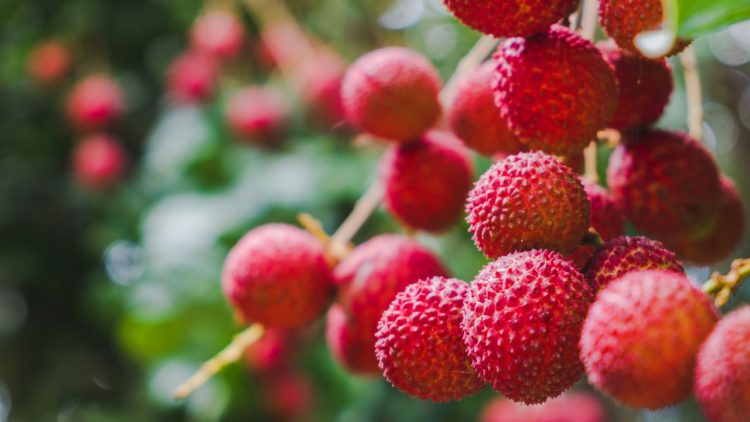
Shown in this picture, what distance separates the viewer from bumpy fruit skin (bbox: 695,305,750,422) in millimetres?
396

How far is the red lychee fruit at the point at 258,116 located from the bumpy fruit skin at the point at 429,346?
112 cm

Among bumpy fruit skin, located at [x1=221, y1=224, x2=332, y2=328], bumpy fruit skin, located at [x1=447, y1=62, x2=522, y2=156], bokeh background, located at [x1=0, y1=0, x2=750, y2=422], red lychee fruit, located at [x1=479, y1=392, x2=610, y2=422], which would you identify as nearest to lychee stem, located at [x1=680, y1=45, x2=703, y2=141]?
bumpy fruit skin, located at [x1=447, y1=62, x2=522, y2=156]

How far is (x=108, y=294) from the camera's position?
1694 mm

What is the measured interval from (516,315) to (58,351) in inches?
69.1

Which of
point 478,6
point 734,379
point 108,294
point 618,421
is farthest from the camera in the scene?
point 618,421

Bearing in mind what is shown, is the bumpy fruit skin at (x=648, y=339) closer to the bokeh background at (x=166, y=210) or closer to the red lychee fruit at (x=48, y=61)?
the bokeh background at (x=166, y=210)

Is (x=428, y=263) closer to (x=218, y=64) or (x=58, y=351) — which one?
(x=218, y=64)

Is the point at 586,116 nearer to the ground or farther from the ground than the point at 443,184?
farther from the ground

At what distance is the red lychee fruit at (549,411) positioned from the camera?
1526 millimetres

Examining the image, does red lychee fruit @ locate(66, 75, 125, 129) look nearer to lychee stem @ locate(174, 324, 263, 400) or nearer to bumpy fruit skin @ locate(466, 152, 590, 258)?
lychee stem @ locate(174, 324, 263, 400)

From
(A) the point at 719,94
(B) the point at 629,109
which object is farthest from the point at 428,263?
(A) the point at 719,94

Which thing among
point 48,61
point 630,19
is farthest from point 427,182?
point 48,61

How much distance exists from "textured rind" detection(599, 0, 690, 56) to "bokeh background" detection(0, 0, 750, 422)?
0.73 m

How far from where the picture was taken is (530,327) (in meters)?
0.49
